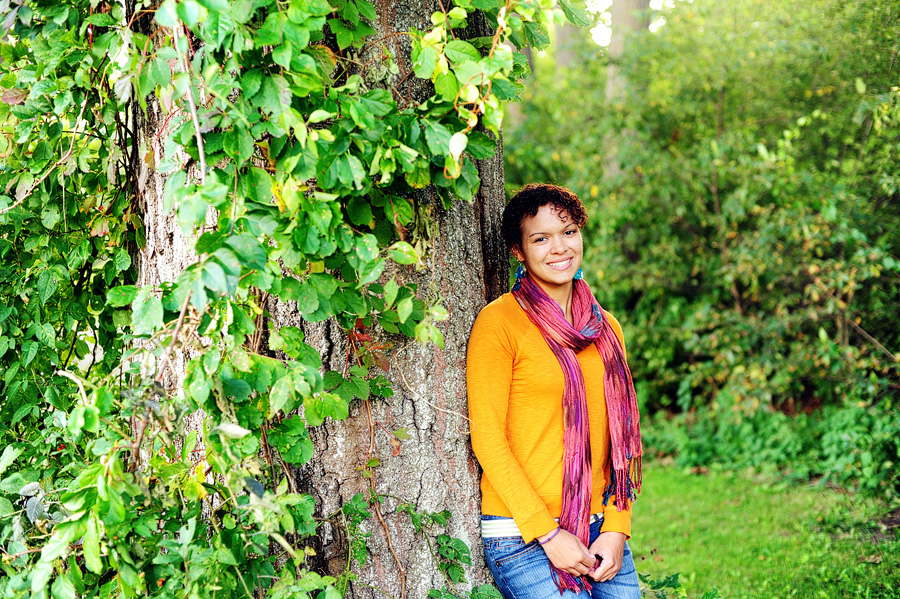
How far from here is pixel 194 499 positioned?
1.75 meters

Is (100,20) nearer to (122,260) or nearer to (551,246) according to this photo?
(122,260)

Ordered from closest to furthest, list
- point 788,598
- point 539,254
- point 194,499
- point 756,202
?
point 194,499
point 539,254
point 788,598
point 756,202

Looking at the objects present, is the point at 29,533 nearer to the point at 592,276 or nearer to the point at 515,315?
the point at 515,315

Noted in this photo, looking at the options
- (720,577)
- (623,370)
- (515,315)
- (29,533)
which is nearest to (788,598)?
(720,577)

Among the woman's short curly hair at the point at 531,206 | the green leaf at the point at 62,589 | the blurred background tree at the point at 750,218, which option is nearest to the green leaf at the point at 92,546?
the green leaf at the point at 62,589

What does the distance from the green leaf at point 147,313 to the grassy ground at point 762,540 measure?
90.4 inches

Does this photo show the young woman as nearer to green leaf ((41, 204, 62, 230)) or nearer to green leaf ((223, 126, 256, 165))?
green leaf ((223, 126, 256, 165))

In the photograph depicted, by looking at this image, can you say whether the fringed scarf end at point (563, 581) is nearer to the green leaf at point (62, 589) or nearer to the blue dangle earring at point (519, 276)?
the blue dangle earring at point (519, 276)

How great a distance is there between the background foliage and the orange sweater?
0.73 ft

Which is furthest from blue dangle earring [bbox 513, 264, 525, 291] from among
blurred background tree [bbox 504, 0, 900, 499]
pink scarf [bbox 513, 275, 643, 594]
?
blurred background tree [bbox 504, 0, 900, 499]

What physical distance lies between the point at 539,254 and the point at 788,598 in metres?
2.43

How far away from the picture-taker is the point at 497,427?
2.09m

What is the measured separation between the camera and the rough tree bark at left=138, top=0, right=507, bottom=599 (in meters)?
1.98

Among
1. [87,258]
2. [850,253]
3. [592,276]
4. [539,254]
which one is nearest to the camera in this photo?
[87,258]
